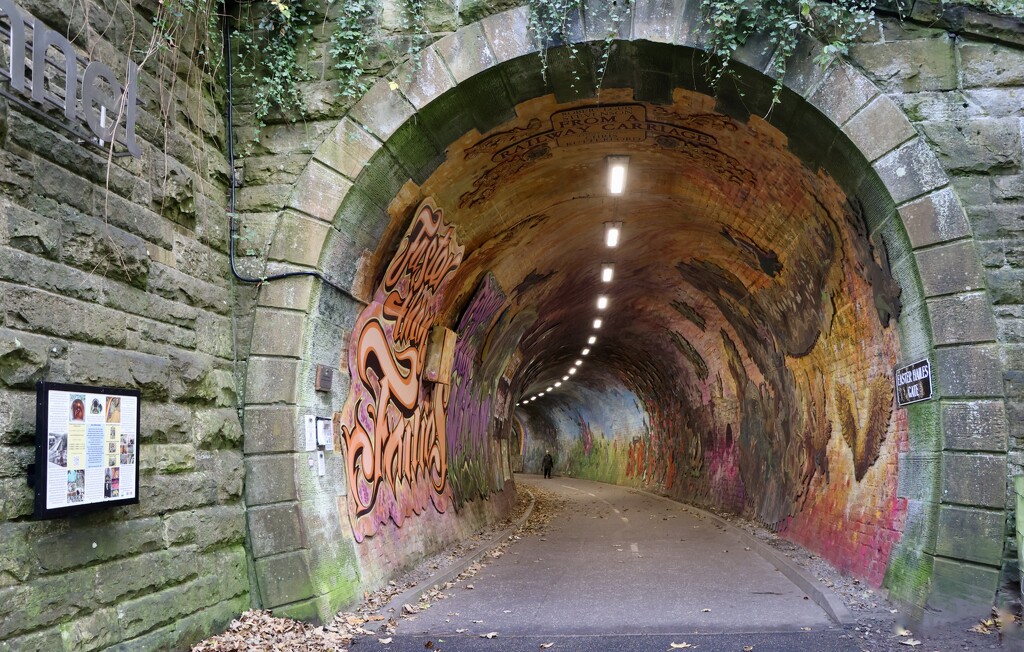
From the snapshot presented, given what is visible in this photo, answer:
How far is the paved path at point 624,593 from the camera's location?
7.10 m

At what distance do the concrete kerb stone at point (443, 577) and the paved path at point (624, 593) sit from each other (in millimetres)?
212

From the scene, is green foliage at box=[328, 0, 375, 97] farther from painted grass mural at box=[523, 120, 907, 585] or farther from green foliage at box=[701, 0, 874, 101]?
painted grass mural at box=[523, 120, 907, 585]

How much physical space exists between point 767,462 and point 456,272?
753 cm

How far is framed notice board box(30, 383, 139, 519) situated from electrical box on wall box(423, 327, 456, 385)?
6.11 metres

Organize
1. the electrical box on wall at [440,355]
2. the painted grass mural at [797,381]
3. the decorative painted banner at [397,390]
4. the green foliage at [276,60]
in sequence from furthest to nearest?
the electrical box on wall at [440,355] < the decorative painted banner at [397,390] < the painted grass mural at [797,381] < the green foliage at [276,60]

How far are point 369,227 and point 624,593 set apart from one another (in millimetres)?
5008

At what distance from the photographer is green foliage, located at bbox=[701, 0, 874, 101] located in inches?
266

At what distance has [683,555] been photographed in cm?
1181

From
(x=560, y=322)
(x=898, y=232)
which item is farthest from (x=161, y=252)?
(x=560, y=322)

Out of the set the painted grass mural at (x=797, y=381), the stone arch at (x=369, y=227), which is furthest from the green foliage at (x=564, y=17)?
the painted grass mural at (x=797, y=381)

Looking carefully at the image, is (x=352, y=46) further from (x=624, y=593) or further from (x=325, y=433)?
(x=624, y=593)

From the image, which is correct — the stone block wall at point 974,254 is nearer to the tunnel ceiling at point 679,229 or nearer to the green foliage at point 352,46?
the tunnel ceiling at point 679,229

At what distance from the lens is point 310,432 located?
705 centimetres

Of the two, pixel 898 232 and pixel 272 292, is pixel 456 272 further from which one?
pixel 898 232
